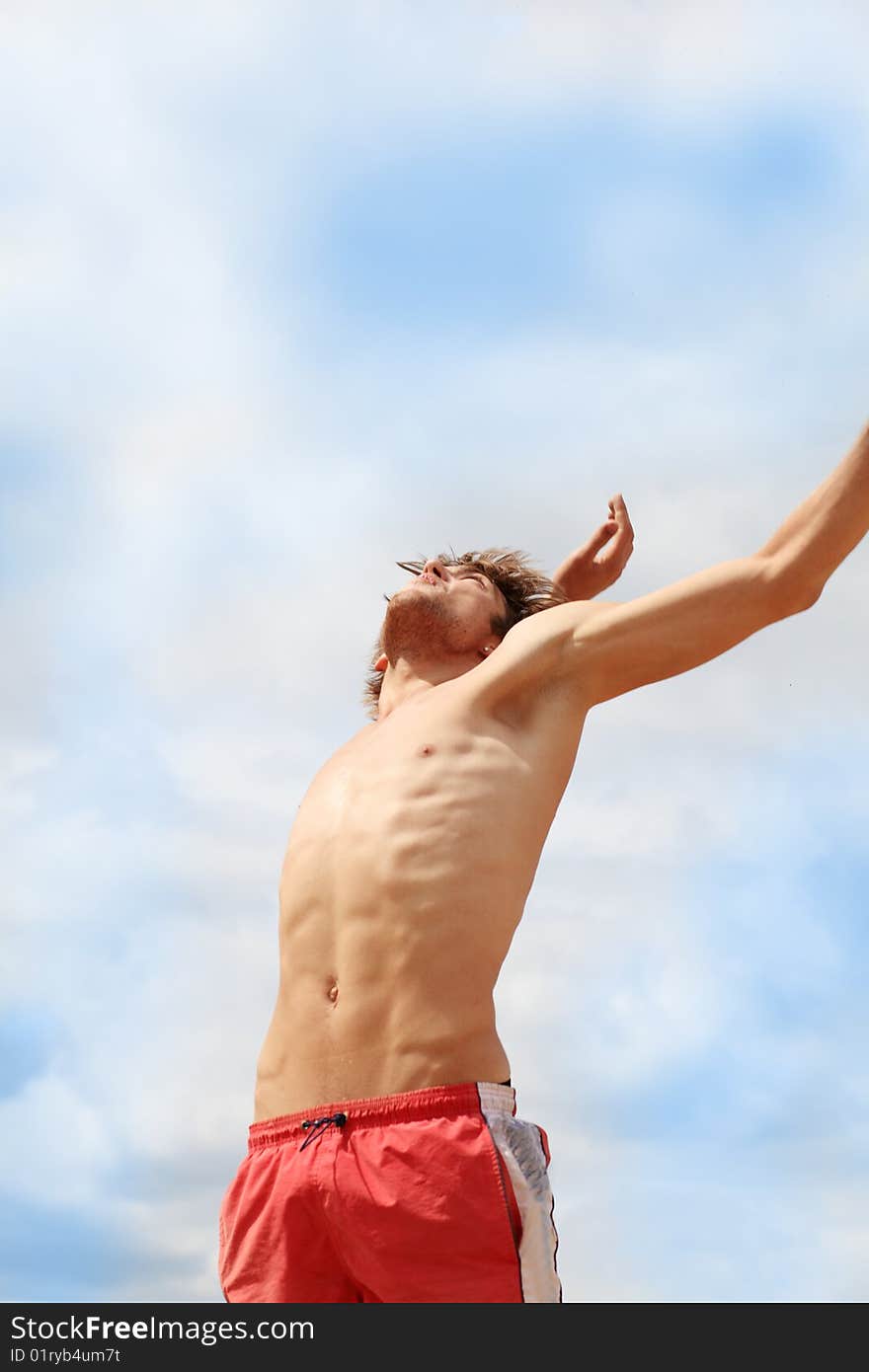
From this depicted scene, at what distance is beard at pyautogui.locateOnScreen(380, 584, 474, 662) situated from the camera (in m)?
7.06

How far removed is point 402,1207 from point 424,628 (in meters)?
2.38

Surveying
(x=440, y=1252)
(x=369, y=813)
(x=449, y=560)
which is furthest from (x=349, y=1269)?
(x=449, y=560)

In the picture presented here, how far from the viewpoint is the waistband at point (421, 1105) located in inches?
222

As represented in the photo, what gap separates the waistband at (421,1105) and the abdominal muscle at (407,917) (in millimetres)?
32

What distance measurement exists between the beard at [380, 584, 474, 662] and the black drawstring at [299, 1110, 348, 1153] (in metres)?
2.01

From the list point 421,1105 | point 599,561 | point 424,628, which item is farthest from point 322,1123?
point 599,561

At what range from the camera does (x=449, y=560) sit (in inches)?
297

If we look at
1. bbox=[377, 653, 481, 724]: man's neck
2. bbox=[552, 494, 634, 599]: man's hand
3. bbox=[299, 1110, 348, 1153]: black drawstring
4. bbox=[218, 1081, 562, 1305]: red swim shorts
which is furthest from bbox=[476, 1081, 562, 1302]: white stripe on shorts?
bbox=[552, 494, 634, 599]: man's hand

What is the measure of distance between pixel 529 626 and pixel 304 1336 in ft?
8.29

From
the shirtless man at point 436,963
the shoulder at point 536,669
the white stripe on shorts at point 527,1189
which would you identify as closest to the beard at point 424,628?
the shirtless man at point 436,963

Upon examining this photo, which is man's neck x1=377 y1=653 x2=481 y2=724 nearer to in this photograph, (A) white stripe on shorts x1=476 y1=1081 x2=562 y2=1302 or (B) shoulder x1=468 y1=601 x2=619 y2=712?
(B) shoulder x1=468 y1=601 x2=619 y2=712

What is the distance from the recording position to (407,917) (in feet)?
19.0

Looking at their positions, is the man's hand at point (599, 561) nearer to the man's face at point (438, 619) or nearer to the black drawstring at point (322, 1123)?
the man's face at point (438, 619)

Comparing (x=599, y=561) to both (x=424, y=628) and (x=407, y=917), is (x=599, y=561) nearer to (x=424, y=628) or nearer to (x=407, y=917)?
(x=424, y=628)
